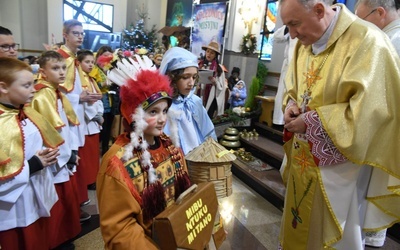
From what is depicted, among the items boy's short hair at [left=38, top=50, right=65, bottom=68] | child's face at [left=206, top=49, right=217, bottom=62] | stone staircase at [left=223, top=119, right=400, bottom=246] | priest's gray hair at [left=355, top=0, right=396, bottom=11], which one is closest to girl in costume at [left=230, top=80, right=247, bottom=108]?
stone staircase at [left=223, top=119, right=400, bottom=246]

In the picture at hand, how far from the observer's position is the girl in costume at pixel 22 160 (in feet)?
5.48

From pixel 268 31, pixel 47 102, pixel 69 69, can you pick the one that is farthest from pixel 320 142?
pixel 268 31

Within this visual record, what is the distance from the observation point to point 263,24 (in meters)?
7.02

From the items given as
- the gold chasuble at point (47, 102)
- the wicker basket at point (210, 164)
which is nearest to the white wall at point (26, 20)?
the gold chasuble at point (47, 102)

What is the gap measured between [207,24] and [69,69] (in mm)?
4660

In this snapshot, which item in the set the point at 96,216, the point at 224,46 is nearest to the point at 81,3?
the point at 224,46

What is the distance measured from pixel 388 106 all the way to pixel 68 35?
10.3 ft

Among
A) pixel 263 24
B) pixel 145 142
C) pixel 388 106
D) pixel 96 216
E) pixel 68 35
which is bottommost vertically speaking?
pixel 96 216

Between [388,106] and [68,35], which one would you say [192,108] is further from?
[68,35]

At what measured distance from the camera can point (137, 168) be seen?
1328 mm

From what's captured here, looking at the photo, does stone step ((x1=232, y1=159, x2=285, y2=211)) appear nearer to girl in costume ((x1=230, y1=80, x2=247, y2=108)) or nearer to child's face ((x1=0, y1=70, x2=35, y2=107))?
girl in costume ((x1=230, y1=80, x2=247, y2=108))

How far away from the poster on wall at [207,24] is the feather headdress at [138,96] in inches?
214

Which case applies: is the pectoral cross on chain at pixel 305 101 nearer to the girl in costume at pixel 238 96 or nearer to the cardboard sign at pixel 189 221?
the cardboard sign at pixel 189 221

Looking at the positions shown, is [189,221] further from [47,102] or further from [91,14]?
[91,14]
